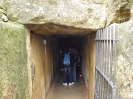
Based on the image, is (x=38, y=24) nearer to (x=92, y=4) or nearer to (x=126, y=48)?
(x=92, y=4)

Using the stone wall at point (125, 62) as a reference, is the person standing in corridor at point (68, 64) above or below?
below

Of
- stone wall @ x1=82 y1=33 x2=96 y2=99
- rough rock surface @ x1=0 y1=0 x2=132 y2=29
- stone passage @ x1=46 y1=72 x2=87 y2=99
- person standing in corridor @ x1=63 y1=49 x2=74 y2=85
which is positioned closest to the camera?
rough rock surface @ x1=0 y1=0 x2=132 y2=29

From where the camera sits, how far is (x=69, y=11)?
2125 millimetres

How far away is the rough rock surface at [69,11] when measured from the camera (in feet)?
6.70

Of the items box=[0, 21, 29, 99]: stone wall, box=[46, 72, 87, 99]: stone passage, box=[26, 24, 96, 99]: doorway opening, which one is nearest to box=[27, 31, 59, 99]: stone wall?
box=[26, 24, 96, 99]: doorway opening

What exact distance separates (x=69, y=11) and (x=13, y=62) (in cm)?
101

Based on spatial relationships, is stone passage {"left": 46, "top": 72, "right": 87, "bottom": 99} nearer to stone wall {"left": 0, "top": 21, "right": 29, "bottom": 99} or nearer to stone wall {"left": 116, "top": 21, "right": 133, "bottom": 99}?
stone wall {"left": 0, "top": 21, "right": 29, "bottom": 99}

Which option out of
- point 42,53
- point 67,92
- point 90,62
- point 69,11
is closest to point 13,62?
point 69,11

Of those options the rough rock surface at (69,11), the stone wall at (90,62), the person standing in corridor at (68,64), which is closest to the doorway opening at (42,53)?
the stone wall at (90,62)

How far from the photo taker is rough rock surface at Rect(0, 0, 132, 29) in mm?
2043

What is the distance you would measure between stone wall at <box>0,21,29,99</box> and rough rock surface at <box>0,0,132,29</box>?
22cm

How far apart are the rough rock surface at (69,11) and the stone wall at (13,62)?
0.22 metres

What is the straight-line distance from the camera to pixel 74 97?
4320mm

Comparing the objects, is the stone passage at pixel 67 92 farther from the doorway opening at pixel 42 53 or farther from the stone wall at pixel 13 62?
the stone wall at pixel 13 62
